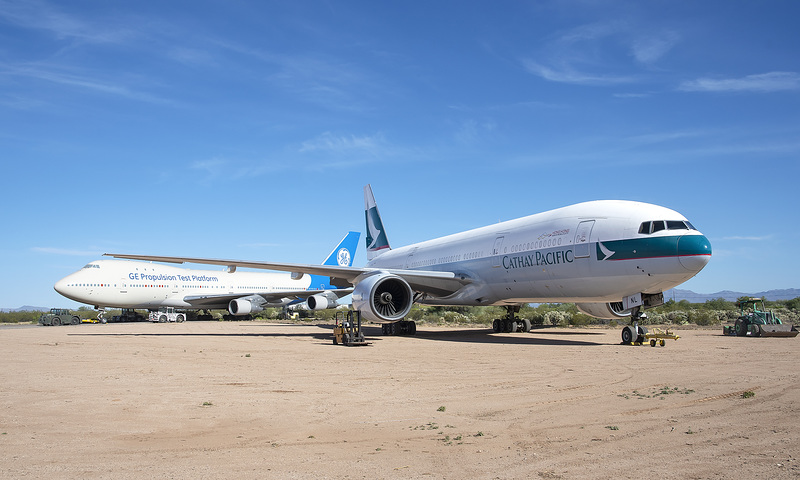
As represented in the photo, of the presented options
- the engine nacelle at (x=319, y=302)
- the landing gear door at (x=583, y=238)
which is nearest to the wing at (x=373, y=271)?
the landing gear door at (x=583, y=238)

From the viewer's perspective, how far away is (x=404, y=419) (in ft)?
20.4

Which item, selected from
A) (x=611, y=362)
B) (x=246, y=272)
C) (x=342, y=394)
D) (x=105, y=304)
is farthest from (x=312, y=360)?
(x=246, y=272)

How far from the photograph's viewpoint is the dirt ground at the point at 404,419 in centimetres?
442

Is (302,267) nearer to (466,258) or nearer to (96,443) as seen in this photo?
(466,258)

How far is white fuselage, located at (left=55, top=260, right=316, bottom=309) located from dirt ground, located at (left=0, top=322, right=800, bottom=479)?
30.1m

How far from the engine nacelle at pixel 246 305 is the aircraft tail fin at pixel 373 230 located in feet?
49.7

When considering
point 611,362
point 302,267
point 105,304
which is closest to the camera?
point 611,362

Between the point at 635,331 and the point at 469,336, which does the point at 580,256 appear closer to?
the point at 635,331

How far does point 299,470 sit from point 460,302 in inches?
659

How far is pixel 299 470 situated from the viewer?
4.33 meters

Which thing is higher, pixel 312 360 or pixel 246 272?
pixel 246 272

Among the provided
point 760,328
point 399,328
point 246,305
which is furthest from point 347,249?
point 760,328

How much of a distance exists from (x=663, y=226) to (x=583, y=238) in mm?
2081

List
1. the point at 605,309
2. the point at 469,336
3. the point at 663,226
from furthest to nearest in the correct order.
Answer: the point at 469,336, the point at 605,309, the point at 663,226
